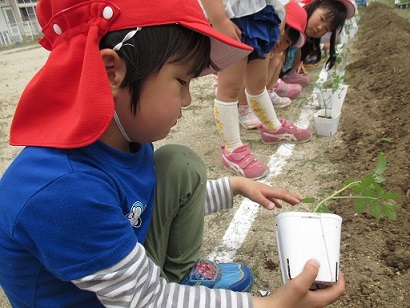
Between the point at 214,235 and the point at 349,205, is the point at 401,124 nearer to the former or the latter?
the point at 349,205

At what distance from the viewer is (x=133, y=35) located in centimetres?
88

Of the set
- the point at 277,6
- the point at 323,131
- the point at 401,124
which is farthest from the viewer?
the point at 323,131

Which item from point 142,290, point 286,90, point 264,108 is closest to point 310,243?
point 142,290

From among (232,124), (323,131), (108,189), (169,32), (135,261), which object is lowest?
(323,131)

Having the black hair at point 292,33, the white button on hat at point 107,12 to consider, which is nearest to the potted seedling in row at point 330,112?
the black hair at point 292,33

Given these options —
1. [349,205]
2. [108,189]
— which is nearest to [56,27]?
[108,189]

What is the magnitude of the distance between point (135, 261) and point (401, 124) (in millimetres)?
2144

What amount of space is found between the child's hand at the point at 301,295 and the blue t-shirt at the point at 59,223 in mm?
396

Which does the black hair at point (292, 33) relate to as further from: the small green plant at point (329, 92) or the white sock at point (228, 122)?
the white sock at point (228, 122)

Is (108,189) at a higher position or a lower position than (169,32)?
lower

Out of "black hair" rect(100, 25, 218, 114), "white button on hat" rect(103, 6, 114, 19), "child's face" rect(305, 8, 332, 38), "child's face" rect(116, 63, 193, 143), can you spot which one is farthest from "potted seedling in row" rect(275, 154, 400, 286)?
"child's face" rect(305, 8, 332, 38)

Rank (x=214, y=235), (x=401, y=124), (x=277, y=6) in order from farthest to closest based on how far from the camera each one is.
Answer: (x=401, y=124) < (x=277, y=6) < (x=214, y=235)

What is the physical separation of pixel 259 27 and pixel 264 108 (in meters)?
0.60

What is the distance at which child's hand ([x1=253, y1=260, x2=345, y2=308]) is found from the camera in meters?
0.95
